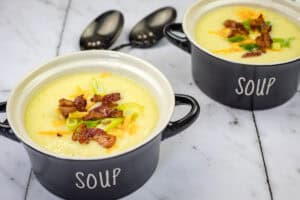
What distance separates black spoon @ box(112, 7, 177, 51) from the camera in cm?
119

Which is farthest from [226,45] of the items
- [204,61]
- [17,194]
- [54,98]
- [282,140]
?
[17,194]

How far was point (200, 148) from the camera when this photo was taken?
97 cm

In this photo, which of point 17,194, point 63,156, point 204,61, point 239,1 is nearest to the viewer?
point 63,156

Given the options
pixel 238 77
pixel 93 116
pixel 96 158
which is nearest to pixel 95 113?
pixel 93 116

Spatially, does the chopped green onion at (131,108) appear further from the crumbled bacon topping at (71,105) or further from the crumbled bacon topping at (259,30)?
the crumbled bacon topping at (259,30)

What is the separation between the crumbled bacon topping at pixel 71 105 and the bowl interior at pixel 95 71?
2.3 inches

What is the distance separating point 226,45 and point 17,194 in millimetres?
444

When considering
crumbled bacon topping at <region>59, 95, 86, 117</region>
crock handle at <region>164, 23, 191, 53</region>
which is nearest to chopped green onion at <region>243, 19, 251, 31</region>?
crock handle at <region>164, 23, 191, 53</region>

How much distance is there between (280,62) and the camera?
0.95 meters

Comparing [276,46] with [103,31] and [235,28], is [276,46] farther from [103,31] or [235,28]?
[103,31]

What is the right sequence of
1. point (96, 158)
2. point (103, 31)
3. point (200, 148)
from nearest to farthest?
1. point (96, 158)
2. point (200, 148)
3. point (103, 31)

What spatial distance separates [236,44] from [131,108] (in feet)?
0.84

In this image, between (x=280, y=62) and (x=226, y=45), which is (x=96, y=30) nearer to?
(x=226, y=45)

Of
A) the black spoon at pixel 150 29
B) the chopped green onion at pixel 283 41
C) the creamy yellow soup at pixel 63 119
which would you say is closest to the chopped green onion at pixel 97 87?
the creamy yellow soup at pixel 63 119
